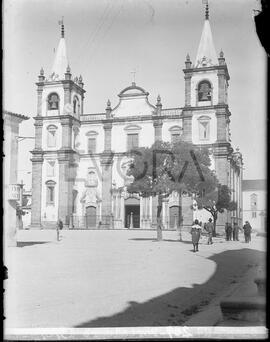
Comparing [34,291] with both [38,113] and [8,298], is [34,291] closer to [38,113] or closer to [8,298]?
[8,298]

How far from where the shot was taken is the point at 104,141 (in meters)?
38.7

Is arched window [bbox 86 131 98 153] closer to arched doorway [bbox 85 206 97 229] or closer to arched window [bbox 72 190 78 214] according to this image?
arched window [bbox 72 190 78 214]

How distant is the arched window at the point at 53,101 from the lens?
37391mm

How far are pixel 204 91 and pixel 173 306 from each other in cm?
2917

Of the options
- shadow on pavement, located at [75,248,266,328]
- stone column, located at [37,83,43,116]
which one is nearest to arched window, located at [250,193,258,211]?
stone column, located at [37,83,43,116]

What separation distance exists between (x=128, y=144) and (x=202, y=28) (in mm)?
28297

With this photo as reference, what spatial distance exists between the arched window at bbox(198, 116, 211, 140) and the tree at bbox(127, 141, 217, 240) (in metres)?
14.7

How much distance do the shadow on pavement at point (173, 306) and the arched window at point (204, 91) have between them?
80.7ft

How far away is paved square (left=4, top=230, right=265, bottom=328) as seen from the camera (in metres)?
6.38

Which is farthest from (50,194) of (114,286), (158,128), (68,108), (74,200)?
(114,286)

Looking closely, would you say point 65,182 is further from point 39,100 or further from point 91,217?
point 39,100

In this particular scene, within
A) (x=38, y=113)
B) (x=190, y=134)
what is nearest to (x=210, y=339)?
(x=190, y=134)

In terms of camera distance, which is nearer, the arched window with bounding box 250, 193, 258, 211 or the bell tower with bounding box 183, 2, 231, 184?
the bell tower with bounding box 183, 2, 231, 184

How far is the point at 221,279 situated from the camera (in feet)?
34.2
